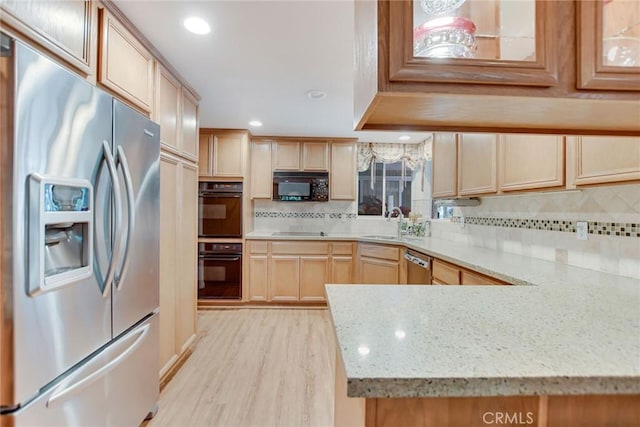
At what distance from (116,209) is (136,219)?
23 cm

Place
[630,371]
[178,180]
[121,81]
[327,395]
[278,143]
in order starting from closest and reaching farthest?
[630,371] → [121,81] → [327,395] → [178,180] → [278,143]

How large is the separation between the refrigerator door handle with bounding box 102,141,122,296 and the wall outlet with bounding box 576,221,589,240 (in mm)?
2395

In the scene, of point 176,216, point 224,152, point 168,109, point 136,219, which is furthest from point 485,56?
point 224,152

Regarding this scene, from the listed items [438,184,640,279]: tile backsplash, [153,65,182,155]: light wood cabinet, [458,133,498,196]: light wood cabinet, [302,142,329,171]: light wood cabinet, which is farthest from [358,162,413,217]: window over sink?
[153,65,182,155]: light wood cabinet

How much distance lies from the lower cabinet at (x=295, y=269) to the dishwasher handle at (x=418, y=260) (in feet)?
3.01

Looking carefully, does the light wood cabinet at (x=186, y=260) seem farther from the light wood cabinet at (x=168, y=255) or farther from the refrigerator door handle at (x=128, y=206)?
the refrigerator door handle at (x=128, y=206)

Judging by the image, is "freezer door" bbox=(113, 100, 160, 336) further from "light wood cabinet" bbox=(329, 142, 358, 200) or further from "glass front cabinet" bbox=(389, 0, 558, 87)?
"light wood cabinet" bbox=(329, 142, 358, 200)

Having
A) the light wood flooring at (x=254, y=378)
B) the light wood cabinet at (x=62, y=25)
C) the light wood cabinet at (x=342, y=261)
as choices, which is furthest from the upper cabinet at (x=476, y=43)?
the light wood cabinet at (x=342, y=261)

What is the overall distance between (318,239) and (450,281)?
1.95 metres

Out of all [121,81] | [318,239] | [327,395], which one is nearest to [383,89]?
A: [121,81]

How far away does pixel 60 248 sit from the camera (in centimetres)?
115

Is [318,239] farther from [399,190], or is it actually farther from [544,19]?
[544,19]

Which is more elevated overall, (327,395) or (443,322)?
(443,322)

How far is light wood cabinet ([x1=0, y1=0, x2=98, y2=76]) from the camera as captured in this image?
3.52 feet
